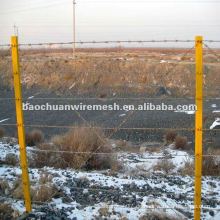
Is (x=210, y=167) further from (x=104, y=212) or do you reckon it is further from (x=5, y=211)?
(x=5, y=211)

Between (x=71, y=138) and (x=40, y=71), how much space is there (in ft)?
74.4

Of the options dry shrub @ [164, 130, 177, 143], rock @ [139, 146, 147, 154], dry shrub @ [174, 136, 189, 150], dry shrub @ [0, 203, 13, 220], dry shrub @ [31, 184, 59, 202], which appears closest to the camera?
dry shrub @ [0, 203, 13, 220]

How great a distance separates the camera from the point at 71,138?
301 inches

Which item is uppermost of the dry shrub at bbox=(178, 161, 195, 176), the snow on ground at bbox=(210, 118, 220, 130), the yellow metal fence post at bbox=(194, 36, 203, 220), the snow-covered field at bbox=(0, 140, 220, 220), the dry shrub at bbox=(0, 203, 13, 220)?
the yellow metal fence post at bbox=(194, 36, 203, 220)

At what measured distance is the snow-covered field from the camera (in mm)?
4289

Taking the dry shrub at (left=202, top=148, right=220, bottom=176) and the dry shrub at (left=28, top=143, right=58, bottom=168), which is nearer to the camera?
the dry shrub at (left=202, top=148, right=220, bottom=176)

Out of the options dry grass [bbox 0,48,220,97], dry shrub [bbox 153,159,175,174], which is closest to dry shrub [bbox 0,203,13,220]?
dry shrub [bbox 153,159,175,174]

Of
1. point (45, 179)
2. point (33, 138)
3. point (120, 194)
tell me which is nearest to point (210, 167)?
point (120, 194)

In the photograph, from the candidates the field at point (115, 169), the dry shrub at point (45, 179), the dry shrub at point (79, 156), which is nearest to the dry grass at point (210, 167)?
the field at point (115, 169)

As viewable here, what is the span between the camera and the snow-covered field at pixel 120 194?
14.1 ft

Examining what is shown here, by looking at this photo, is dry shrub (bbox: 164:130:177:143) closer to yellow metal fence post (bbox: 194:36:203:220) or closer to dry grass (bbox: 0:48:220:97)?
yellow metal fence post (bbox: 194:36:203:220)

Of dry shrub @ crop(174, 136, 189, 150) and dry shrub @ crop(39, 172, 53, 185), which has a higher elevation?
dry shrub @ crop(39, 172, 53, 185)

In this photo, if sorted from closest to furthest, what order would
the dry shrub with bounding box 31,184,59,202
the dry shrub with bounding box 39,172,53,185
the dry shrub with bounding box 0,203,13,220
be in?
the dry shrub with bounding box 0,203,13,220, the dry shrub with bounding box 31,184,59,202, the dry shrub with bounding box 39,172,53,185

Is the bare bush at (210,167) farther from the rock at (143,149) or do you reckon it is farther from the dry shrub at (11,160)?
the dry shrub at (11,160)
